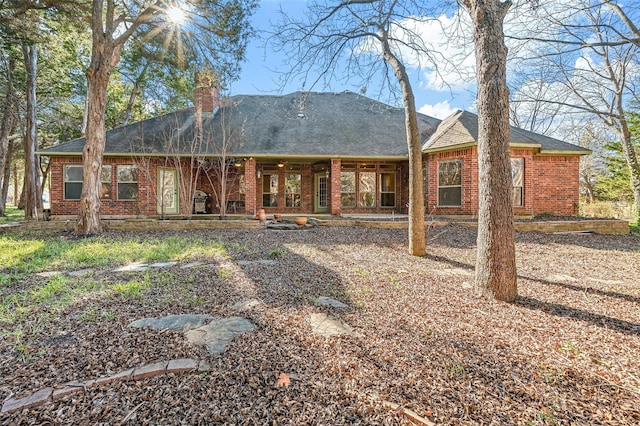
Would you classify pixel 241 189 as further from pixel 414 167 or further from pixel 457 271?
pixel 457 271

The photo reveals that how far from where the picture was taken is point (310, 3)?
19.3 feet

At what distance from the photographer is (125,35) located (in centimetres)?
820

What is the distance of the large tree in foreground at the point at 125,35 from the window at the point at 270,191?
20.5 ft

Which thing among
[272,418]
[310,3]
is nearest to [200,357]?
[272,418]

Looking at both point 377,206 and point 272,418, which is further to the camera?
point 377,206

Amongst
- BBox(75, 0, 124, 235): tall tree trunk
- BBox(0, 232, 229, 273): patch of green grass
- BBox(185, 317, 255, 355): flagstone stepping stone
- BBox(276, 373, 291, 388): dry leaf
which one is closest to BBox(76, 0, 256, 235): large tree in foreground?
BBox(75, 0, 124, 235): tall tree trunk

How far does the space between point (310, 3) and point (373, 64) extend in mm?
1890

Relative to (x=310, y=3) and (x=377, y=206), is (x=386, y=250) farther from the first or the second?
(x=377, y=206)

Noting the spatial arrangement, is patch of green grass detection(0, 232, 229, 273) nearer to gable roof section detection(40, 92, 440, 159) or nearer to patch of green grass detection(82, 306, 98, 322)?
patch of green grass detection(82, 306, 98, 322)

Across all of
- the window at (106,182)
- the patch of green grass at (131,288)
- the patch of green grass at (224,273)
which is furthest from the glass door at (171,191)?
the patch of green grass at (131,288)

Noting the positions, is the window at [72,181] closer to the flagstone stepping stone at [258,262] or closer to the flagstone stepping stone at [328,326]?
the flagstone stepping stone at [258,262]

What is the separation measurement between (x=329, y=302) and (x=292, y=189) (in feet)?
37.5

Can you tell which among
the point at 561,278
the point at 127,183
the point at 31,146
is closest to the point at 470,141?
the point at 561,278

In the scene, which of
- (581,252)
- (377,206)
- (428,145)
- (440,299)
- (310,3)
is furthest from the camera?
(377,206)
